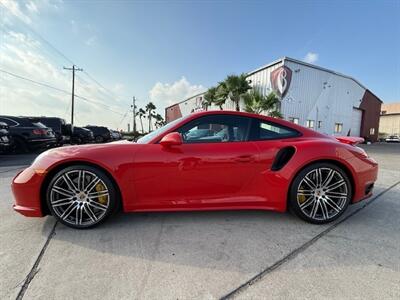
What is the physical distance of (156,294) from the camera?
4.71 ft

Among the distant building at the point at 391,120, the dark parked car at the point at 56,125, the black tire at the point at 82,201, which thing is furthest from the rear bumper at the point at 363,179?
the distant building at the point at 391,120

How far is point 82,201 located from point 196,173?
1.25 metres

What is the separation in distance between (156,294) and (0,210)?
8.96ft

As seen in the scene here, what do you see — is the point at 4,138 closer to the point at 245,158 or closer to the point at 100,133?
the point at 245,158

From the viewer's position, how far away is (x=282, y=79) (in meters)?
17.3

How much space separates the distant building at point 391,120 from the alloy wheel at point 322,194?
6486 centimetres

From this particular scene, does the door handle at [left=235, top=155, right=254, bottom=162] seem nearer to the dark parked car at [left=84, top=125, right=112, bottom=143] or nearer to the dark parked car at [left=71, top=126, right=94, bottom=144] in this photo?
the dark parked car at [left=71, top=126, right=94, bottom=144]

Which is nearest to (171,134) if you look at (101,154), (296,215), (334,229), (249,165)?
(101,154)

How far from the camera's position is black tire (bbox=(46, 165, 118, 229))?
2238 mm

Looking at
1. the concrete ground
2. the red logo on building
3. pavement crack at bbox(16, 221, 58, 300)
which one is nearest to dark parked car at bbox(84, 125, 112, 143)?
the red logo on building

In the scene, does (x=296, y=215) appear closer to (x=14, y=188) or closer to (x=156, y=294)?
(x=156, y=294)

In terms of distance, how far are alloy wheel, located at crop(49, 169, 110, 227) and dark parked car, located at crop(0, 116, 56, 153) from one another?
8240 mm

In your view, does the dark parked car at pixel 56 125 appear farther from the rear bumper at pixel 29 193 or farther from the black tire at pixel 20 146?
the rear bumper at pixel 29 193

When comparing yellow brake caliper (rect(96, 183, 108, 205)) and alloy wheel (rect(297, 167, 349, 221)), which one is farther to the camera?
alloy wheel (rect(297, 167, 349, 221))
